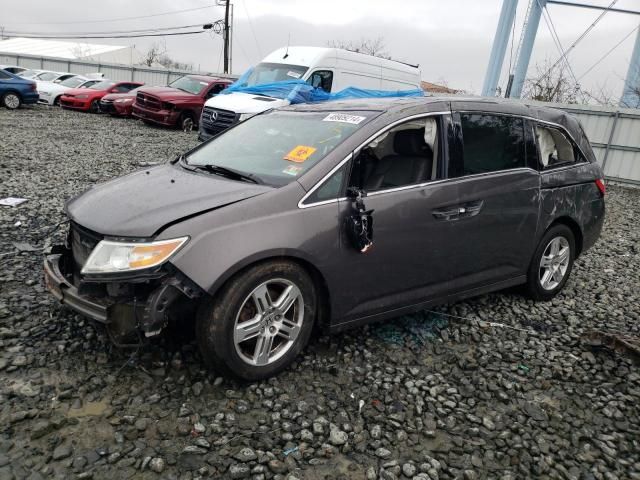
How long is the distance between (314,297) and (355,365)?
598 millimetres

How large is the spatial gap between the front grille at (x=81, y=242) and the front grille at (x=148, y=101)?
13.0 m

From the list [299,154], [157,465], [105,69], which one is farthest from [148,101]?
[105,69]

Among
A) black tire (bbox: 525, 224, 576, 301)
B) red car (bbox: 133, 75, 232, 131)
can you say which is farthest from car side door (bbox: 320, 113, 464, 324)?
red car (bbox: 133, 75, 232, 131)

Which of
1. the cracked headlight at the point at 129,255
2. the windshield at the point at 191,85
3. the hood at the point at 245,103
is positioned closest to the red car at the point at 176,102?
the windshield at the point at 191,85

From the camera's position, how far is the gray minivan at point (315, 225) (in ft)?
8.75

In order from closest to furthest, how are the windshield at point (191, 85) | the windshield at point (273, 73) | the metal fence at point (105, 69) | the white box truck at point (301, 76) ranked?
the white box truck at point (301, 76) < the windshield at point (273, 73) < the windshield at point (191, 85) < the metal fence at point (105, 69)

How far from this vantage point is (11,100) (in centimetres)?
1706

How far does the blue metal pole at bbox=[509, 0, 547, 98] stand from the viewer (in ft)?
67.5

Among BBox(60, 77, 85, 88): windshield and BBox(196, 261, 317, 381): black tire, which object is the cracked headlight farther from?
BBox(60, 77, 85, 88): windshield

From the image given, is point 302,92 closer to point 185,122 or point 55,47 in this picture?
point 185,122

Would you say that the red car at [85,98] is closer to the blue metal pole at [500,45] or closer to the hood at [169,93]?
the hood at [169,93]

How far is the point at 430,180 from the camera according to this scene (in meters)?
3.49

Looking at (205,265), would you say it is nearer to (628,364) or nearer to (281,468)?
(281,468)

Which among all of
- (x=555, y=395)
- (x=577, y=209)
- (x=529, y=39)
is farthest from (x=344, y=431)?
(x=529, y=39)
